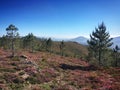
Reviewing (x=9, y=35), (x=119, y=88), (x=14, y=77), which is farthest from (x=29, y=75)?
(x=9, y=35)

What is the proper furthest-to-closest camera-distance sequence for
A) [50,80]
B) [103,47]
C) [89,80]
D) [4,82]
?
[103,47] < [89,80] < [50,80] < [4,82]

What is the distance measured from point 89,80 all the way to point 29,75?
915 cm

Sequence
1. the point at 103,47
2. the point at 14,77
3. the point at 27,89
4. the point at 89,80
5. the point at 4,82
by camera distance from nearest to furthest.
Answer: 1. the point at 27,89
2. the point at 4,82
3. the point at 14,77
4. the point at 89,80
5. the point at 103,47

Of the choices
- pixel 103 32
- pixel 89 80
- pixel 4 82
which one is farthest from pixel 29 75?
pixel 103 32

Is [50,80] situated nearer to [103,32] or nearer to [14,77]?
[14,77]

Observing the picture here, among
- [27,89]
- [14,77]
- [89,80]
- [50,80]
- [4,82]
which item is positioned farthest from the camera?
[89,80]

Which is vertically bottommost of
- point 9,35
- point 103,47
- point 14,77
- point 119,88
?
point 119,88

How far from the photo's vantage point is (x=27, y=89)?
63.4ft

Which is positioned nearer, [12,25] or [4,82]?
[4,82]

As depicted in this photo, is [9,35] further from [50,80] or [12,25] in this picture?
[50,80]

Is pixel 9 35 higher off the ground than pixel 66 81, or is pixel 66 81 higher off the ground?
pixel 9 35

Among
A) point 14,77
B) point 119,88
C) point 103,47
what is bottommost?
point 119,88

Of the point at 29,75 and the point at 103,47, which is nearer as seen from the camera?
the point at 29,75

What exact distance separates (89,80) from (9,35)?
96.9ft
